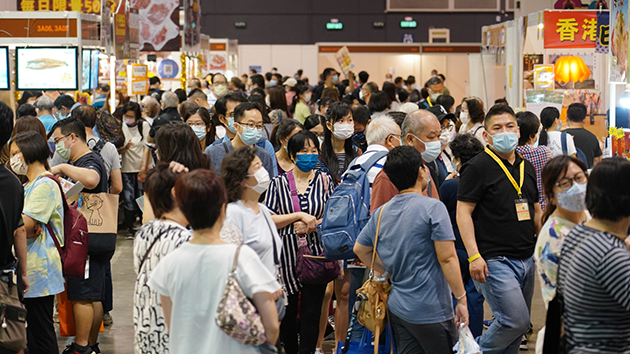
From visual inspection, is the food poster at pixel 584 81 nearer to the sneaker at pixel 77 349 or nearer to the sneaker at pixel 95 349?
the sneaker at pixel 95 349

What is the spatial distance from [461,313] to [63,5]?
36.1ft

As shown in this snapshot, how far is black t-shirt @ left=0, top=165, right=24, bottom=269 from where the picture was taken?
3.24m

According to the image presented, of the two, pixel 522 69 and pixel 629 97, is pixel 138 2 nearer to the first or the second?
pixel 522 69

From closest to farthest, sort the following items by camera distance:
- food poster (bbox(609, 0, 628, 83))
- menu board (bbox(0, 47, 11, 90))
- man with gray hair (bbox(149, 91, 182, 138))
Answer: food poster (bbox(609, 0, 628, 83)), man with gray hair (bbox(149, 91, 182, 138)), menu board (bbox(0, 47, 11, 90))

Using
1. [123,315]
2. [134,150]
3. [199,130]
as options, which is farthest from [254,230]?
Answer: [134,150]

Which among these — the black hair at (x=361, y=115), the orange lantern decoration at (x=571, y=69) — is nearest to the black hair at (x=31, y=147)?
A: the black hair at (x=361, y=115)

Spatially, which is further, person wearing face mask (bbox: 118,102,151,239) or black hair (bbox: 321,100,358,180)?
person wearing face mask (bbox: 118,102,151,239)

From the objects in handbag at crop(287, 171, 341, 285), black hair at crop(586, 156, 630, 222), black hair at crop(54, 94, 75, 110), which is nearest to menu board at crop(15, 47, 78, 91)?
black hair at crop(54, 94, 75, 110)

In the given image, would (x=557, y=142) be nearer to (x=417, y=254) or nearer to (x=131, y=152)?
(x=417, y=254)

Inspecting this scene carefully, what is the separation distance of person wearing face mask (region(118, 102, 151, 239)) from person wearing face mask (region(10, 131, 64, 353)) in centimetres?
426

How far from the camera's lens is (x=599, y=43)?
988 centimetres

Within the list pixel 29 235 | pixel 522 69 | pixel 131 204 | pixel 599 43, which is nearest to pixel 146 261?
pixel 29 235

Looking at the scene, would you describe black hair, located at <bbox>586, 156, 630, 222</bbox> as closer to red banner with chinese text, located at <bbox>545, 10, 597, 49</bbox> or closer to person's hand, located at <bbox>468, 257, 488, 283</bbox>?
person's hand, located at <bbox>468, 257, 488, 283</bbox>

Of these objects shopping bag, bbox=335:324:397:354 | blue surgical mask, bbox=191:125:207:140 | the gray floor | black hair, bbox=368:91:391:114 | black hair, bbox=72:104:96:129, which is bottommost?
the gray floor
